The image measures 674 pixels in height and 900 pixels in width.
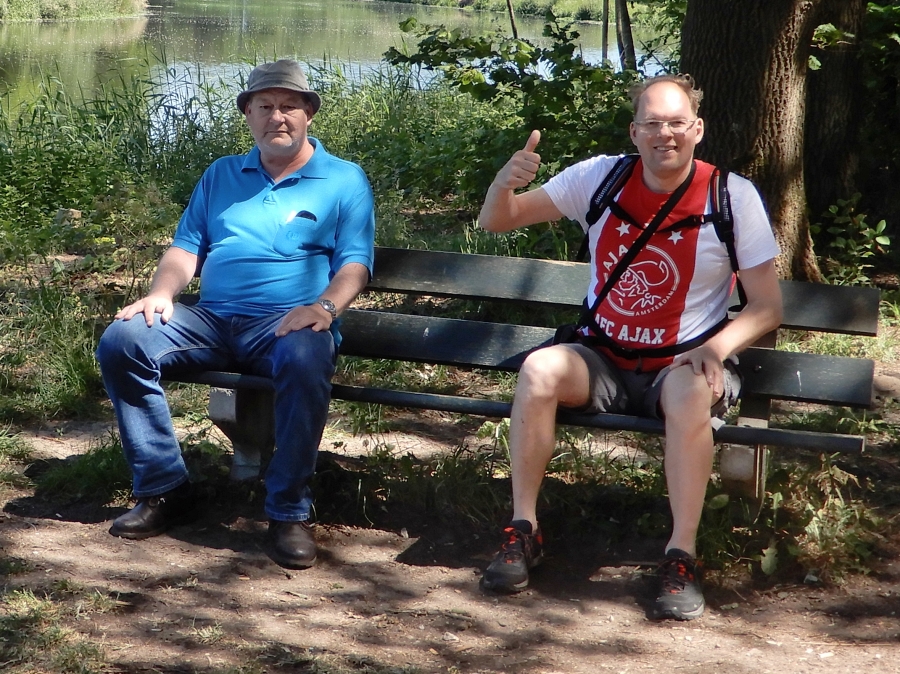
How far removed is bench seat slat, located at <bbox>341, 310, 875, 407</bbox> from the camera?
323cm

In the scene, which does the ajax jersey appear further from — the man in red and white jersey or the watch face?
the watch face

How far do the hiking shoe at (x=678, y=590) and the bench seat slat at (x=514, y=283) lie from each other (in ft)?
2.86

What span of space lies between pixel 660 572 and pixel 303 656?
40.4 inches

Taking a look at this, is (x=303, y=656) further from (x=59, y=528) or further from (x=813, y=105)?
(x=813, y=105)

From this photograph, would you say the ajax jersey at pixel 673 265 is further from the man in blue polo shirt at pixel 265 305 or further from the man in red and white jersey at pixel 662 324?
the man in blue polo shirt at pixel 265 305

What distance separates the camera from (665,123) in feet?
10.2

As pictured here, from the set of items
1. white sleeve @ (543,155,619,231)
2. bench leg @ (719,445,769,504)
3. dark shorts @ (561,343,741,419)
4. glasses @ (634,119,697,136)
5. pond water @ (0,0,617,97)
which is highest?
pond water @ (0,0,617,97)

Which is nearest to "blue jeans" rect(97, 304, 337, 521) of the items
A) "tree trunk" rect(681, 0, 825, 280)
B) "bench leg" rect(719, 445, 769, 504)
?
"bench leg" rect(719, 445, 769, 504)

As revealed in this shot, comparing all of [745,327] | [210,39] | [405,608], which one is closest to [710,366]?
[745,327]

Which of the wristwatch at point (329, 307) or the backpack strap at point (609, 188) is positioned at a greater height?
the backpack strap at point (609, 188)

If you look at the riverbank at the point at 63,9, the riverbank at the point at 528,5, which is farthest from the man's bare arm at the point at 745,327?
the riverbank at the point at 528,5

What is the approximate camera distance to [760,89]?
4.67 meters

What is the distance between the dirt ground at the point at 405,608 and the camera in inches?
107

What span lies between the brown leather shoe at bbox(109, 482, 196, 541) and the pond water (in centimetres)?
713
